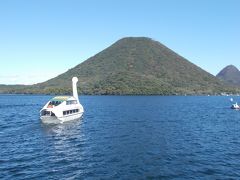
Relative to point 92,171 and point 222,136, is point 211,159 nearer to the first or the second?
point 92,171

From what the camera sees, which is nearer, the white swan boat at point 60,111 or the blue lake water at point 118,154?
the blue lake water at point 118,154

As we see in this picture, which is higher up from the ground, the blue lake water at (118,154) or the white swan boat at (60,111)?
the white swan boat at (60,111)

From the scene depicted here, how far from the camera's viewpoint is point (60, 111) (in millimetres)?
77625

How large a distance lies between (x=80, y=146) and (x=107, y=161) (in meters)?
10.9

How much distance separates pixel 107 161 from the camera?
4078 centimetres

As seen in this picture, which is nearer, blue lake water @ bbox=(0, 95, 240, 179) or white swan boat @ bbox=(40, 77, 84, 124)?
blue lake water @ bbox=(0, 95, 240, 179)

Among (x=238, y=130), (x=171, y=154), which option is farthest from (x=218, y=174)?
(x=238, y=130)

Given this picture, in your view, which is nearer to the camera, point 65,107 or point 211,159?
point 211,159

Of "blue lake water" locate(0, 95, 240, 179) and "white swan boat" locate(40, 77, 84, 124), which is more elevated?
"white swan boat" locate(40, 77, 84, 124)

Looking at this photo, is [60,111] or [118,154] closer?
[118,154]

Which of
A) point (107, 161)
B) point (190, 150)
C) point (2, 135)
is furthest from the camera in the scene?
point (2, 135)

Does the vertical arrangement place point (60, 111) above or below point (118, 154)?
above

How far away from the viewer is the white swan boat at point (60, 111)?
246ft

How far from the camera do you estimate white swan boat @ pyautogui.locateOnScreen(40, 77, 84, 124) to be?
75062mm
